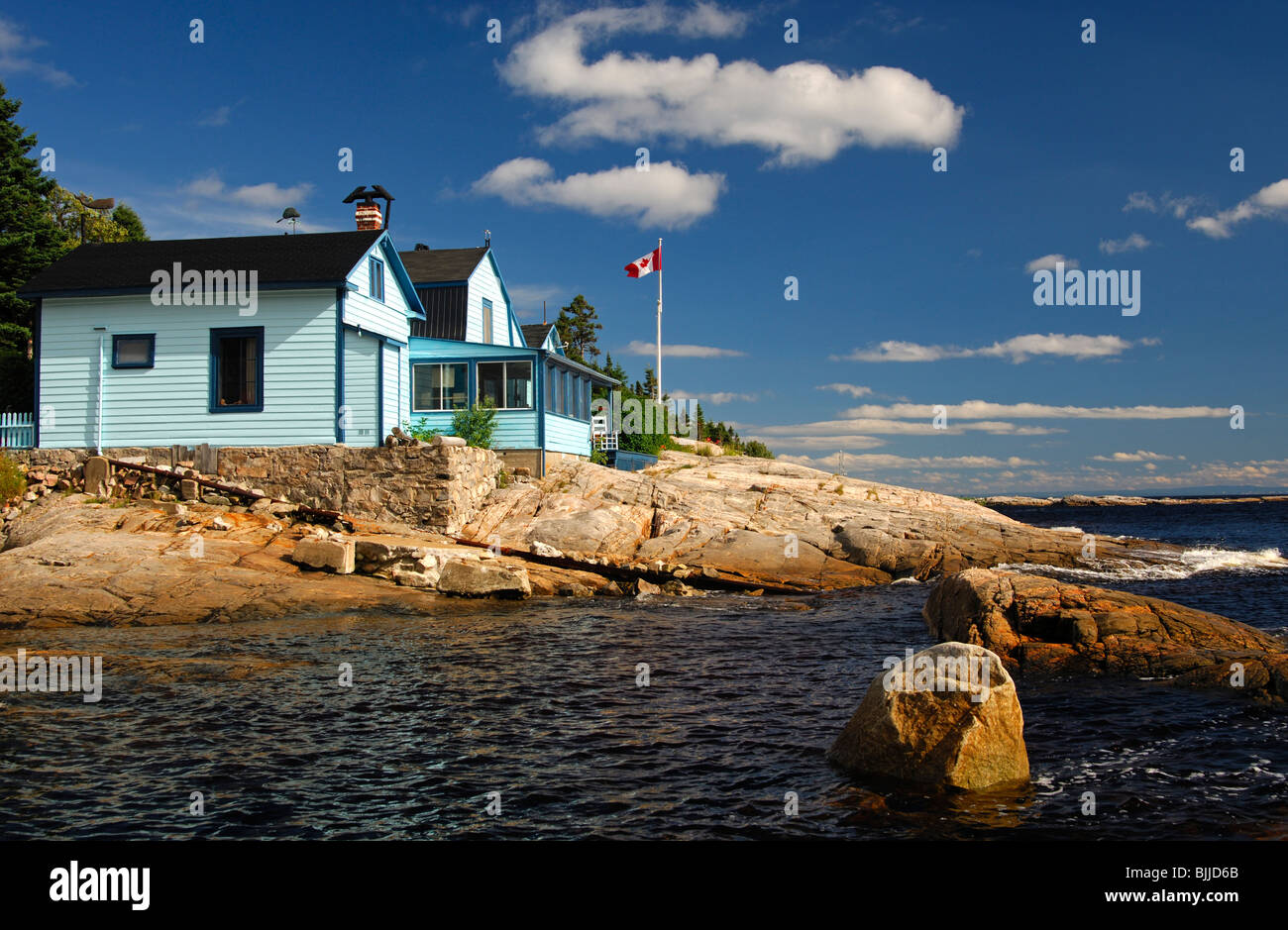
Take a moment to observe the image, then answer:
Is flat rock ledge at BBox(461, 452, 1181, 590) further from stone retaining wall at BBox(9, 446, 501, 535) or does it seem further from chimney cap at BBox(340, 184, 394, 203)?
chimney cap at BBox(340, 184, 394, 203)

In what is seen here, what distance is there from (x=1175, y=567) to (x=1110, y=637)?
61.8 feet

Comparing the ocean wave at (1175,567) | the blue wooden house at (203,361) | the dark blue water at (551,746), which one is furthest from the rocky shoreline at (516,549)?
the blue wooden house at (203,361)

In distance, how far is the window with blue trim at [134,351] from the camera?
23.8 metres

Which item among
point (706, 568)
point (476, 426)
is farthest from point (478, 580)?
point (476, 426)

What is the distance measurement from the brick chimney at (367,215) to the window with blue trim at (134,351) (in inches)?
344

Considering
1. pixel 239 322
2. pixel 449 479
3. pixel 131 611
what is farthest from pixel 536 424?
pixel 131 611

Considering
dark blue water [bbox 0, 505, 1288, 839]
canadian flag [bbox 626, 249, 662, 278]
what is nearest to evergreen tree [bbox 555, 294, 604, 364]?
canadian flag [bbox 626, 249, 662, 278]

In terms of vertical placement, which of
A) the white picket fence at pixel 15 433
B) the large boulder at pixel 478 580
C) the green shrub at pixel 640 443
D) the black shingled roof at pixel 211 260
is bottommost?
the large boulder at pixel 478 580

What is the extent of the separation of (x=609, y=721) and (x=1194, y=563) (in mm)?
26992

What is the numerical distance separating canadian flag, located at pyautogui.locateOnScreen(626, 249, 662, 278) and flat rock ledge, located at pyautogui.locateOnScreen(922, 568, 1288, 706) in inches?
1205

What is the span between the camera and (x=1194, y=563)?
28.6m

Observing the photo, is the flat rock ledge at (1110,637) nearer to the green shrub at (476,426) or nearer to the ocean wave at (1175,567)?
the ocean wave at (1175,567)

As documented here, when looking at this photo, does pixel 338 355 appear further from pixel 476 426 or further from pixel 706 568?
pixel 706 568
